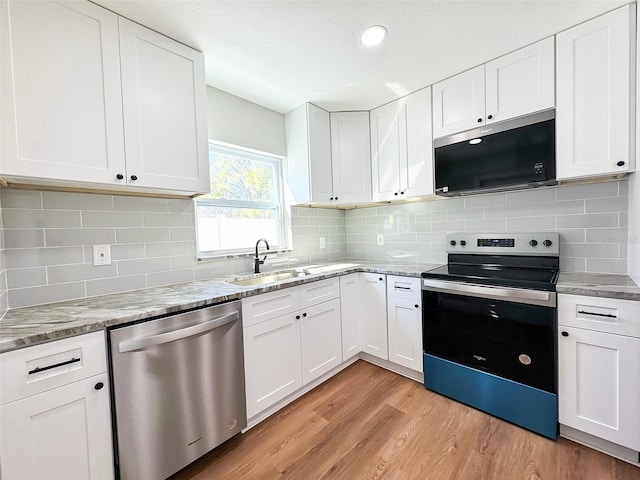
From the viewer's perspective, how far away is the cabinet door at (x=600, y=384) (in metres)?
1.32

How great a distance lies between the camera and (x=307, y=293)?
1970 millimetres

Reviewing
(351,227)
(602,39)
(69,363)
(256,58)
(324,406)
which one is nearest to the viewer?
(69,363)

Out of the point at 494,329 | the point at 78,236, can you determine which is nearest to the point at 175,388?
the point at 78,236

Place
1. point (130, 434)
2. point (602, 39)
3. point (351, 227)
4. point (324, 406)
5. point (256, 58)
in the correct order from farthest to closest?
point (351, 227) → point (324, 406) → point (256, 58) → point (602, 39) → point (130, 434)

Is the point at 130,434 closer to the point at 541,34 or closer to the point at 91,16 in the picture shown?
the point at 91,16

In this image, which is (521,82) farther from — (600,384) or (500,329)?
(600,384)

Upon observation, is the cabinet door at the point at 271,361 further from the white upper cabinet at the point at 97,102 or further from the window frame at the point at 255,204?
the white upper cabinet at the point at 97,102

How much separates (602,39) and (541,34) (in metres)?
0.30

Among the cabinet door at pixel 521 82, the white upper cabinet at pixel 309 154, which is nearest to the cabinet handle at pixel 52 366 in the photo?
the white upper cabinet at pixel 309 154

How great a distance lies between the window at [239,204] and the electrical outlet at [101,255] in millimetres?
569

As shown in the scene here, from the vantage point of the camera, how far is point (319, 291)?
206cm

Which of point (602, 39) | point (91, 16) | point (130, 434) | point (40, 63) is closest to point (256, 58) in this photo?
point (91, 16)

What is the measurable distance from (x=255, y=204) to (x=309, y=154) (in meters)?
0.68

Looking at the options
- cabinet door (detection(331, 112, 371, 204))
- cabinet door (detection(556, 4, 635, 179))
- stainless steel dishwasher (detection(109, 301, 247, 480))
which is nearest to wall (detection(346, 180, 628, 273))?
cabinet door (detection(556, 4, 635, 179))
